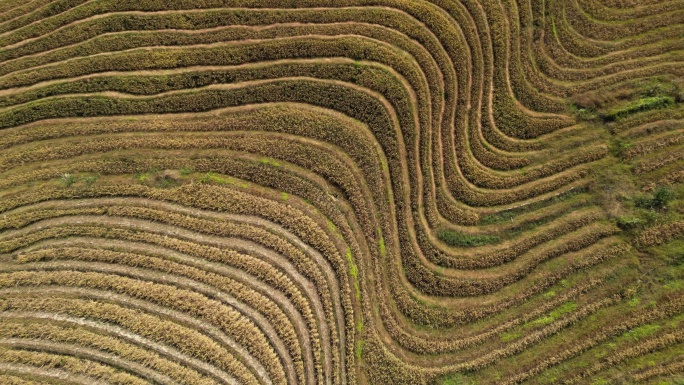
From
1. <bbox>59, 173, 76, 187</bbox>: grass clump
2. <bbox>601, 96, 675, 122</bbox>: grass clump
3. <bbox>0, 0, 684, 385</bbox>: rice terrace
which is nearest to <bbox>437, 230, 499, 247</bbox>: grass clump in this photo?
<bbox>0, 0, 684, 385</bbox>: rice terrace

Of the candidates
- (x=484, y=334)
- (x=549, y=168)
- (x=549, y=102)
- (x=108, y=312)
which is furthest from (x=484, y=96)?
(x=108, y=312)

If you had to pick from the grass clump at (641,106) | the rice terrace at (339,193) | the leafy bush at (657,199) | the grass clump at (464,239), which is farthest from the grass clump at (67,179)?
the leafy bush at (657,199)

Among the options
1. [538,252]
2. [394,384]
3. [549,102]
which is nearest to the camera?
[394,384]

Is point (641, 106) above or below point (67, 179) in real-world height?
below

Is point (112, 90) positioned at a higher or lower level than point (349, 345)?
higher

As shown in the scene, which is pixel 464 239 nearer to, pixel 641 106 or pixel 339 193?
pixel 339 193

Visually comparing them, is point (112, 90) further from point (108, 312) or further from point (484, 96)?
point (484, 96)

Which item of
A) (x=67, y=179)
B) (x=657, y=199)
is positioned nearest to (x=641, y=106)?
(x=657, y=199)
